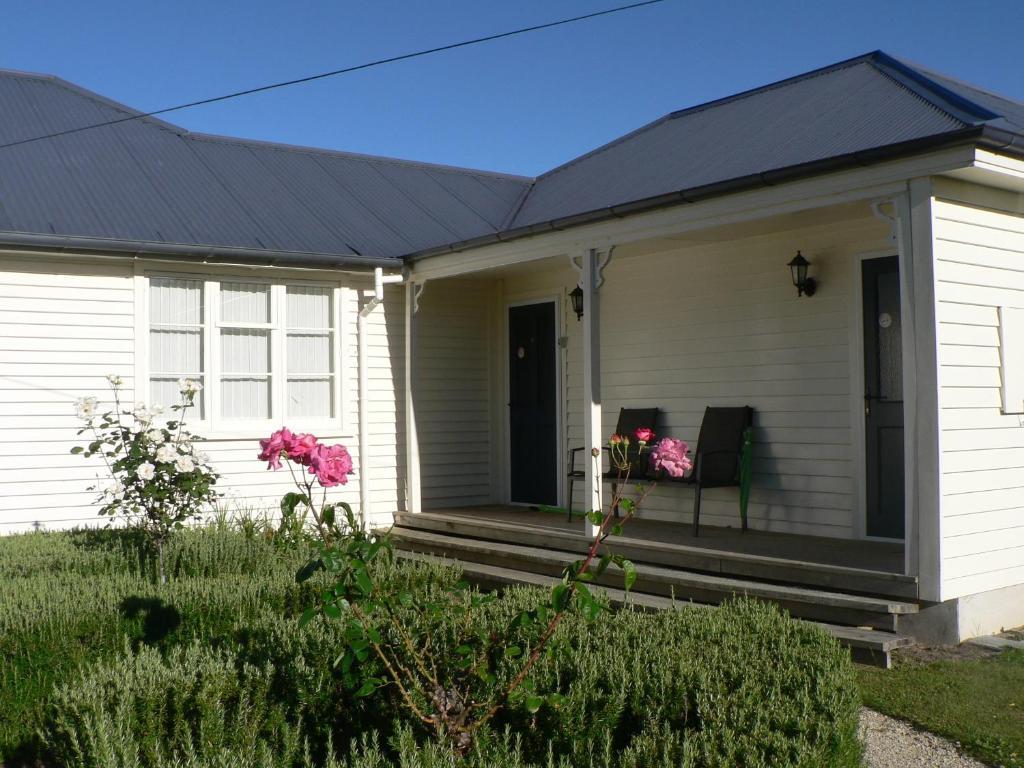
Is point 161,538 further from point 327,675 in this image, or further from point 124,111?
point 124,111

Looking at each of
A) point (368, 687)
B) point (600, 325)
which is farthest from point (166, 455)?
point (600, 325)

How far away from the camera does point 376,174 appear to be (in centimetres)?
1216

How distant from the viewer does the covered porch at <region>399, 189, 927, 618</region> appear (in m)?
7.06

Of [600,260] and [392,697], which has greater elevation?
[600,260]

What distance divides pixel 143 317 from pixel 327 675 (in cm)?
579

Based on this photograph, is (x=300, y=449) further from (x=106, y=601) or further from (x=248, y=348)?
(x=248, y=348)

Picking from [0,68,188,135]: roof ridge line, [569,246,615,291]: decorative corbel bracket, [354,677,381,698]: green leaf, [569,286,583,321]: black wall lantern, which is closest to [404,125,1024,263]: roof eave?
[569,246,615,291]: decorative corbel bracket

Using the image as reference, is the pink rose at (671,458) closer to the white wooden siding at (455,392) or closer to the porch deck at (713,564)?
the porch deck at (713,564)

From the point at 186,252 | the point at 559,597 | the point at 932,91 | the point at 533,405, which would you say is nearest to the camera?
the point at 559,597

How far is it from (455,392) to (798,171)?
5332mm

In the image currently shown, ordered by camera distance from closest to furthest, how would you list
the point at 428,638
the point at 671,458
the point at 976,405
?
the point at 671,458, the point at 428,638, the point at 976,405

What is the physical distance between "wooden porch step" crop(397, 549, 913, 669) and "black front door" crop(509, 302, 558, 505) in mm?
1801

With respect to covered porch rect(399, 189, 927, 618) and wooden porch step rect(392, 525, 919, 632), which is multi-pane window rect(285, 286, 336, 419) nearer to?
covered porch rect(399, 189, 927, 618)

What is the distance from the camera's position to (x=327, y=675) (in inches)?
154
